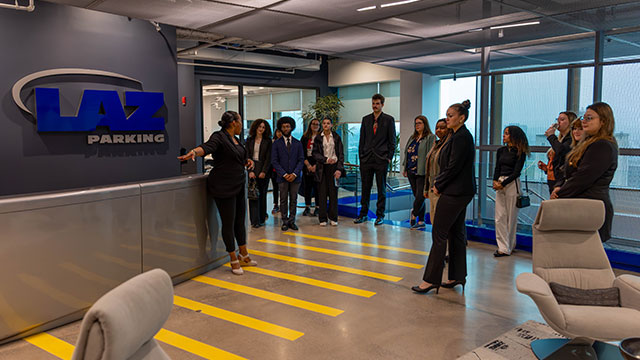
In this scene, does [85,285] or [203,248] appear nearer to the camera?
[85,285]

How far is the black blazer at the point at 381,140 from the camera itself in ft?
25.1

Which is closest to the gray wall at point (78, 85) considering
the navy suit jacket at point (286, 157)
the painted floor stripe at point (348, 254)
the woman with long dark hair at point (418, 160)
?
the navy suit jacket at point (286, 157)

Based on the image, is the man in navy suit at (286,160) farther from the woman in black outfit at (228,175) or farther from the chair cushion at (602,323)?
the chair cushion at (602,323)

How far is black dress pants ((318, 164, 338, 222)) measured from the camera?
777cm

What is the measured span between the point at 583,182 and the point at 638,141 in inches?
72.6

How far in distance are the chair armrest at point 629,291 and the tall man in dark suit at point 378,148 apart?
14.9ft

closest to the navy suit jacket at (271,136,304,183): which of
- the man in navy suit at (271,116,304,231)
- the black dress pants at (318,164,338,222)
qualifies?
the man in navy suit at (271,116,304,231)

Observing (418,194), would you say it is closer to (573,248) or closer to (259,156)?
(259,156)

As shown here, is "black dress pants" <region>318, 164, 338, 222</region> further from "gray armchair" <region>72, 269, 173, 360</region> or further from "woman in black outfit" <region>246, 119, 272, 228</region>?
"gray armchair" <region>72, 269, 173, 360</region>

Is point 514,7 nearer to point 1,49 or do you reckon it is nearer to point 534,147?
point 534,147

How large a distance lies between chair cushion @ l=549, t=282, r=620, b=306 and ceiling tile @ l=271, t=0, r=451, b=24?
3.10m

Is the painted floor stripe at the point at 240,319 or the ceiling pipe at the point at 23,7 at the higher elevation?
the ceiling pipe at the point at 23,7

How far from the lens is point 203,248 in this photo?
528 centimetres

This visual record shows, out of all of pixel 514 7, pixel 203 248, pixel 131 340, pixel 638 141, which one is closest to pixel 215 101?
pixel 203 248
